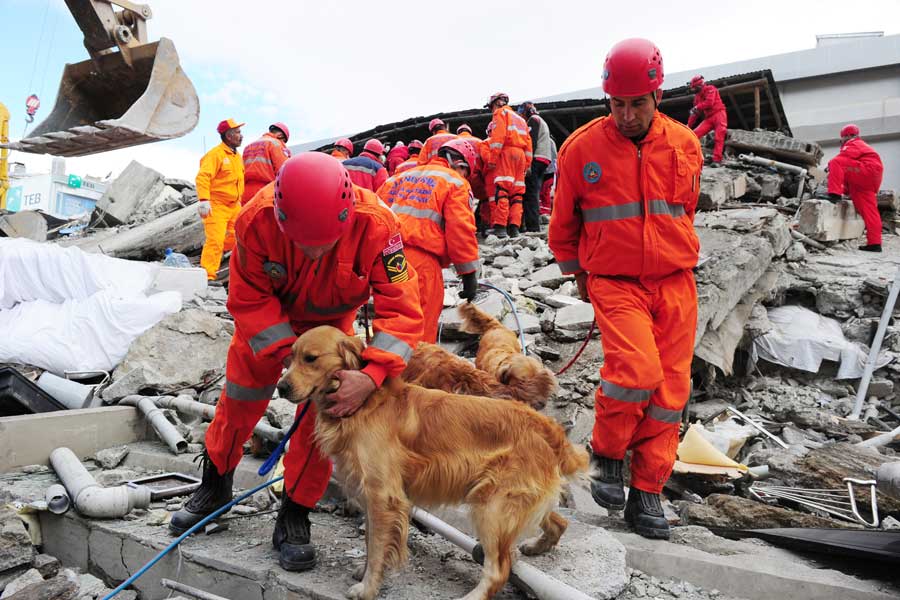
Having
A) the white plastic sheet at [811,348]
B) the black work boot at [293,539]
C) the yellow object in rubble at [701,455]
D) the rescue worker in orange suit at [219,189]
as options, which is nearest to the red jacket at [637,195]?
the black work boot at [293,539]

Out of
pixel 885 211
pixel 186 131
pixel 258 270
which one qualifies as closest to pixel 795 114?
pixel 885 211

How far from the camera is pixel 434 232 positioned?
5.04 meters

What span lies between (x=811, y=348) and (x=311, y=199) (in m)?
7.65

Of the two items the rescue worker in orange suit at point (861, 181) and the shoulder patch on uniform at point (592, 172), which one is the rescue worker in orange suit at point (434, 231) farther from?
the rescue worker in orange suit at point (861, 181)

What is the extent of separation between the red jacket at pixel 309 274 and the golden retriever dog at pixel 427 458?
27 cm

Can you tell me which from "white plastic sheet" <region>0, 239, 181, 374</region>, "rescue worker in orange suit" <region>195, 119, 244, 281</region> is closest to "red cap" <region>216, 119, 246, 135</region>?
"rescue worker in orange suit" <region>195, 119, 244, 281</region>

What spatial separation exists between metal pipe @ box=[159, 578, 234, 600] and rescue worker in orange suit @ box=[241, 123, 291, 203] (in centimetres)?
672

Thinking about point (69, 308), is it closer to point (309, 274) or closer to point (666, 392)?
point (309, 274)

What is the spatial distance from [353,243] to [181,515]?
1780 mm

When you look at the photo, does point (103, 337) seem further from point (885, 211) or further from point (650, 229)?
point (885, 211)

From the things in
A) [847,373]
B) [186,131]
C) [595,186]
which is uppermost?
[186,131]

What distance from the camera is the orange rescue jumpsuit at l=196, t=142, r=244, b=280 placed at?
9.27 meters

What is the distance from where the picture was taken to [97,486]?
12.3ft

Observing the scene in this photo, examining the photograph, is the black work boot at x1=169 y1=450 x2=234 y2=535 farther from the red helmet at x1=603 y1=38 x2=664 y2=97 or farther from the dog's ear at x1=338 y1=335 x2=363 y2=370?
the red helmet at x1=603 y1=38 x2=664 y2=97
